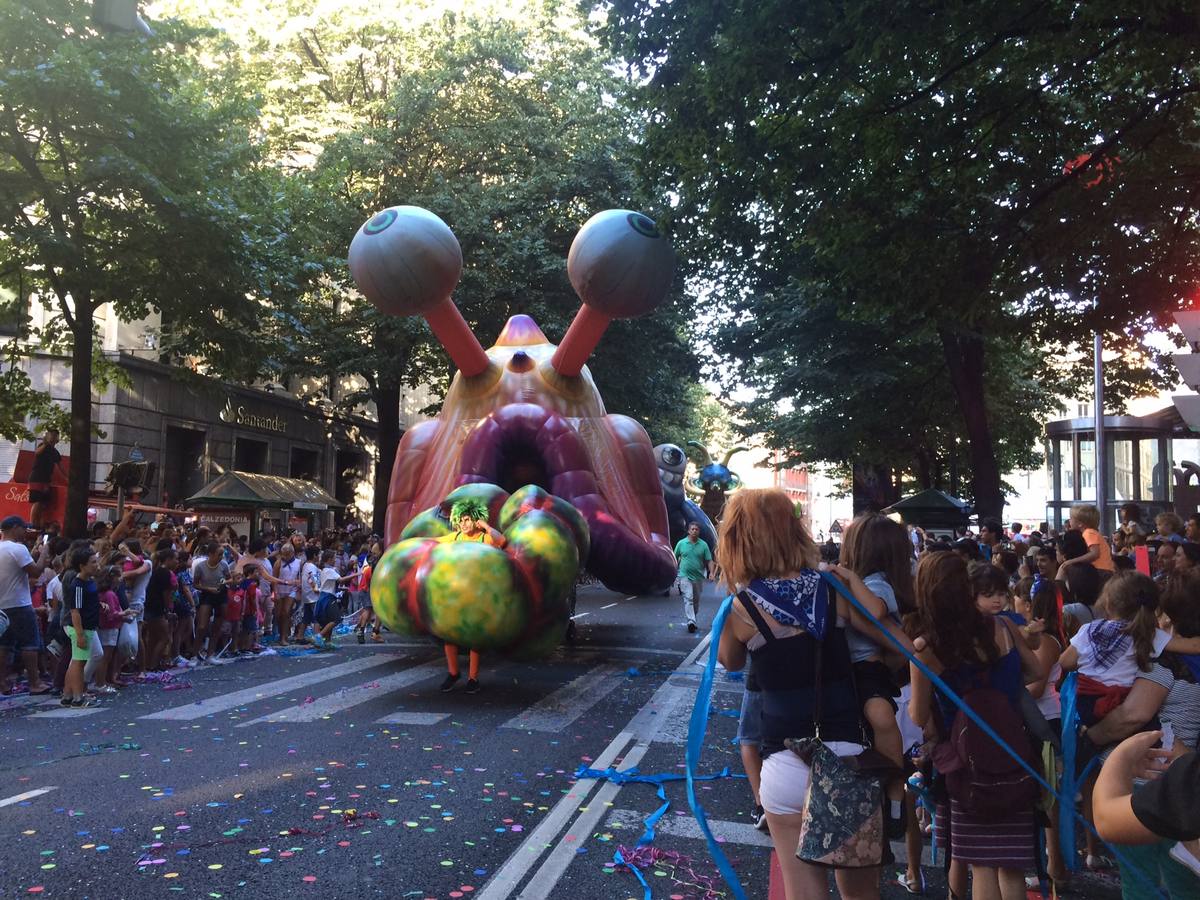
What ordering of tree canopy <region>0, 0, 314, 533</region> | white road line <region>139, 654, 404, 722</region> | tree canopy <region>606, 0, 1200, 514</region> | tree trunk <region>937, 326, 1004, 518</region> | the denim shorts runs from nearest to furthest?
1. the denim shorts
2. white road line <region>139, 654, 404, 722</region>
3. tree canopy <region>606, 0, 1200, 514</region>
4. tree canopy <region>0, 0, 314, 533</region>
5. tree trunk <region>937, 326, 1004, 518</region>

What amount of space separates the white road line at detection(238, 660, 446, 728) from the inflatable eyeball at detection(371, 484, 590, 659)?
0.86 meters

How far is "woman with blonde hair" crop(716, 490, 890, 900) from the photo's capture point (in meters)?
3.20

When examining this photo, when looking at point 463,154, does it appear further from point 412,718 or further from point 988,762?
point 988,762

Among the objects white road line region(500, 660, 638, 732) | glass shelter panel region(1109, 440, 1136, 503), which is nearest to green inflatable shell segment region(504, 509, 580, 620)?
white road line region(500, 660, 638, 732)

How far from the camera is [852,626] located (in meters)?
3.40

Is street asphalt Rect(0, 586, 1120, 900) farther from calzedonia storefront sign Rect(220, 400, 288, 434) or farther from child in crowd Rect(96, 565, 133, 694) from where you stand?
calzedonia storefront sign Rect(220, 400, 288, 434)

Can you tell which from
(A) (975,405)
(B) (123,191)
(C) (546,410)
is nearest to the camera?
(C) (546,410)

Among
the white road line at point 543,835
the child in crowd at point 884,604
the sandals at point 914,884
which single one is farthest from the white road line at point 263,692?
the child in crowd at point 884,604

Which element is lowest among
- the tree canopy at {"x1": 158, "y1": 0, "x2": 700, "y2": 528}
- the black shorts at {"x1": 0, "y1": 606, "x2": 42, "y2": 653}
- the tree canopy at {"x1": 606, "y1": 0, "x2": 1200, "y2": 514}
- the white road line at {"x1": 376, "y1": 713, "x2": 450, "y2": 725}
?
the white road line at {"x1": 376, "y1": 713, "x2": 450, "y2": 725}

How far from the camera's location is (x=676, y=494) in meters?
20.2

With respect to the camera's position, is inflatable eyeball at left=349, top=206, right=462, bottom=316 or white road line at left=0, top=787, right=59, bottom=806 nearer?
white road line at left=0, top=787, right=59, bottom=806

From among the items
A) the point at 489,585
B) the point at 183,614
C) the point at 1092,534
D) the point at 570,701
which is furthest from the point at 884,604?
the point at 183,614

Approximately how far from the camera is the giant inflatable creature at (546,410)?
11.6 meters

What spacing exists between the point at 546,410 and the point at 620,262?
6.80ft
